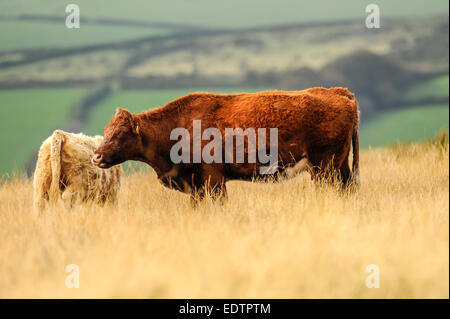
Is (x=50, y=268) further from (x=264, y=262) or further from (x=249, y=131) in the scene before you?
(x=249, y=131)

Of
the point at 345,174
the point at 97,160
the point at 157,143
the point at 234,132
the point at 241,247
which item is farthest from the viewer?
the point at 345,174

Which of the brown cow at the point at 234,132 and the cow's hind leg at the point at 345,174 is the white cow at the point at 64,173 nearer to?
the brown cow at the point at 234,132

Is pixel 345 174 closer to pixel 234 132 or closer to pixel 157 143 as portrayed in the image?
pixel 234 132

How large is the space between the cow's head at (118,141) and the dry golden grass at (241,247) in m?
0.55

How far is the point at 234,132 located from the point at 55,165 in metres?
1.88

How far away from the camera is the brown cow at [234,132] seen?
5.64 m

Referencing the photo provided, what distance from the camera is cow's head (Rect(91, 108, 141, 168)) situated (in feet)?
18.3

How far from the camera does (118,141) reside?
566 centimetres

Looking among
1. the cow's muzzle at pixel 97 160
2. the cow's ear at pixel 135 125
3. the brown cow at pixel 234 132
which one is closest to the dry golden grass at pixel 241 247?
the brown cow at pixel 234 132

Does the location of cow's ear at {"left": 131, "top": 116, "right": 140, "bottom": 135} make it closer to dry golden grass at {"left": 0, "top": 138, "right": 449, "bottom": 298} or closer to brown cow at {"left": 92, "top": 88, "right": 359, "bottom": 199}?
brown cow at {"left": 92, "top": 88, "right": 359, "bottom": 199}

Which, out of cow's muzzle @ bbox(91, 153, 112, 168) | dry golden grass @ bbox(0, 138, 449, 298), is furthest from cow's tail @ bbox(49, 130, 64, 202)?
cow's muzzle @ bbox(91, 153, 112, 168)

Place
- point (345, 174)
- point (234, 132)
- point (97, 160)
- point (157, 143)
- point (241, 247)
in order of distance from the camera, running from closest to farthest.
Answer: point (241, 247) → point (97, 160) → point (234, 132) → point (157, 143) → point (345, 174)

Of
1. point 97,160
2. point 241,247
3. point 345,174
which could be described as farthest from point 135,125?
point 345,174

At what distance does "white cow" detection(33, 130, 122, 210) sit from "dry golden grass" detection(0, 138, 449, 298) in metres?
0.26
